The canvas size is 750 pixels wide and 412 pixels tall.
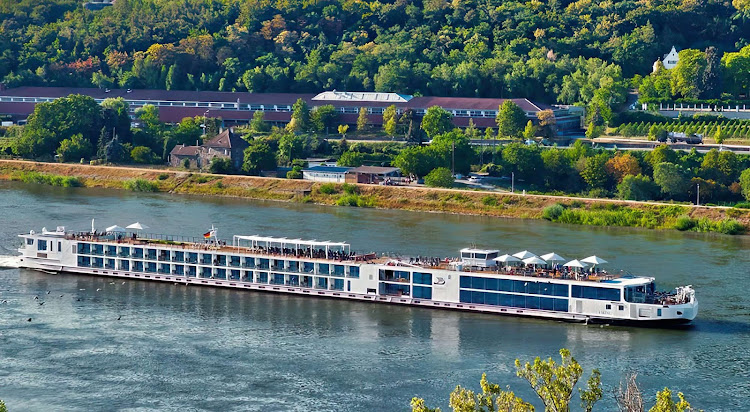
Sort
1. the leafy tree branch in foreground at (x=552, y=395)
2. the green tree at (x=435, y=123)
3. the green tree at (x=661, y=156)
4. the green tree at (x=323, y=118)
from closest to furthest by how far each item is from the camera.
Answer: the leafy tree branch in foreground at (x=552, y=395)
the green tree at (x=661, y=156)
the green tree at (x=435, y=123)
the green tree at (x=323, y=118)

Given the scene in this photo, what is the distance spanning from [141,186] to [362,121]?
905 inches

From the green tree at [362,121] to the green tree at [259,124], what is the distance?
7014mm

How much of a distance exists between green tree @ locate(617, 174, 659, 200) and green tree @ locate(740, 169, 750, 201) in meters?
4.86

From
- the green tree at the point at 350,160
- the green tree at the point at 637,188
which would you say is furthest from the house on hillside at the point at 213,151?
the green tree at the point at 637,188

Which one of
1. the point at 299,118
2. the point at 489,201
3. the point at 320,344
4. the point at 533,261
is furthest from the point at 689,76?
the point at 320,344

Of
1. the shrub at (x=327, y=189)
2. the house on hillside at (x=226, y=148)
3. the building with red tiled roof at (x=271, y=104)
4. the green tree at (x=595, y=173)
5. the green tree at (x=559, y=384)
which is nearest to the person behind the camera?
the green tree at (x=559, y=384)

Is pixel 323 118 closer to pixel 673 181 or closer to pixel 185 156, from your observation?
pixel 185 156

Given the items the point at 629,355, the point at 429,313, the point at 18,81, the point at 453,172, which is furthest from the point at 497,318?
the point at 18,81

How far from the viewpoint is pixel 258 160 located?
86750 mm

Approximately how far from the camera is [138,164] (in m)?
91.8

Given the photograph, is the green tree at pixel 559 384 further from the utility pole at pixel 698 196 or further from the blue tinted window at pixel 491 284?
the utility pole at pixel 698 196

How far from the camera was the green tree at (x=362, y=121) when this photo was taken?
334 feet

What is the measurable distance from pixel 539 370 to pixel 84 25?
11189 cm

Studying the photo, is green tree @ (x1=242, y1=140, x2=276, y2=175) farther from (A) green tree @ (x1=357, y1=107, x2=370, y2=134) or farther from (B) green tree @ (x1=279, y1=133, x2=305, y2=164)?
(A) green tree @ (x1=357, y1=107, x2=370, y2=134)
